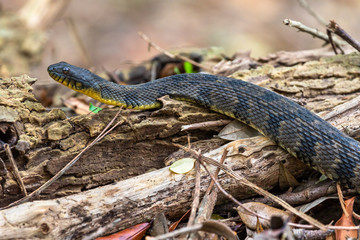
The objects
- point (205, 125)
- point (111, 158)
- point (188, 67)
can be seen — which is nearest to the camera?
point (111, 158)

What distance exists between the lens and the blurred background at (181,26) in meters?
14.4

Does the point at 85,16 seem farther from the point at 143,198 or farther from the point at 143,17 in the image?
the point at 143,198

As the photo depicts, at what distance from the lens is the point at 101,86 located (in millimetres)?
5633

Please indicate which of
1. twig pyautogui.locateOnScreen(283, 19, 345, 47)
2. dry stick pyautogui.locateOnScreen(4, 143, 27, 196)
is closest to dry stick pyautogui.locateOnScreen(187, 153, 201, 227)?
dry stick pyautogui.locateOnScreen(4, 143, 27, 196)

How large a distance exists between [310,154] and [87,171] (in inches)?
108

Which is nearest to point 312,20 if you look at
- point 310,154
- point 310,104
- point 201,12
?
point 201,12

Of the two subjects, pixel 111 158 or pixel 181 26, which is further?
pixel 181 26

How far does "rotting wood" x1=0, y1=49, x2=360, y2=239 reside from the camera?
400 cm

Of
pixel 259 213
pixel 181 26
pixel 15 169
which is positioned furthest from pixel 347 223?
pixel 181 26

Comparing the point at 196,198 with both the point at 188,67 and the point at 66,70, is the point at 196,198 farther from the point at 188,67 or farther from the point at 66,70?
the point at 188,67

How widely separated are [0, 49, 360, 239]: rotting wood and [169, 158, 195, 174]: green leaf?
0.08 metres

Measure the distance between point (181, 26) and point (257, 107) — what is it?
11698 mm

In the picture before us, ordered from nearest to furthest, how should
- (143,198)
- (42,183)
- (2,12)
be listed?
(143,198) → (42,183) → (2,12)

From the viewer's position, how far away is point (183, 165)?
445 cm
